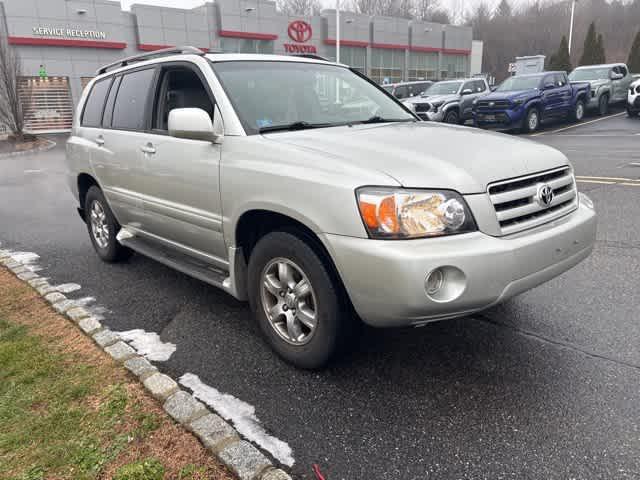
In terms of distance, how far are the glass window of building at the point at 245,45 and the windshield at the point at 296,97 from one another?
34024 mm

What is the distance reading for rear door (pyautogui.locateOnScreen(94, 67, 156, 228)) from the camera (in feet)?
13.9

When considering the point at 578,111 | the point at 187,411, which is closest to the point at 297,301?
the point at 187,411

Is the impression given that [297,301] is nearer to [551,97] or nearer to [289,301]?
[289,301]

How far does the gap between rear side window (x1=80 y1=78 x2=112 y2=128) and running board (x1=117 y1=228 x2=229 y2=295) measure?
1.15 m

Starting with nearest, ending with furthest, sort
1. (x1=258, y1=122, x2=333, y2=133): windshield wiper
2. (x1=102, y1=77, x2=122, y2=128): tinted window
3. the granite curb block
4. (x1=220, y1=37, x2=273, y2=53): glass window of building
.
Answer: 1. (x1=258, y1=122, x2=333, y2=133): windshield wiper
2. (x1=102, y1=77, x2=122, y2=128): tinted window
3. the granite curb block
4. (x1=220, y1=37, x2=273, y2=53): glass window of building

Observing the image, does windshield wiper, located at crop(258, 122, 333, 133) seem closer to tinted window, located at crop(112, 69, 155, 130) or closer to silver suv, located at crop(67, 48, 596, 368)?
silver suv, located at crop(67, 48, 596, 368)

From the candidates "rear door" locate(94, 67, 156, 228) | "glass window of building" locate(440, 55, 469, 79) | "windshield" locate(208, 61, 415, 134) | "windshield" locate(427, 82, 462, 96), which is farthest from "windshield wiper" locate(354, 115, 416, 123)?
"glass window of building" locate(440, 55, 469, 79)

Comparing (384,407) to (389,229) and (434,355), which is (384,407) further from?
(389,229)

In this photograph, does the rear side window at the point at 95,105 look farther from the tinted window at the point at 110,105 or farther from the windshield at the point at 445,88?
the windshield at the point at 445,88

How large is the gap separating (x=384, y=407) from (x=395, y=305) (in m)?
0.63

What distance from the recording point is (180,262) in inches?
155

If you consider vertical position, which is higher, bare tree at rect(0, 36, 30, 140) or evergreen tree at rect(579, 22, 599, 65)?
evergreen tree at rect(579, 22, 599, 65)

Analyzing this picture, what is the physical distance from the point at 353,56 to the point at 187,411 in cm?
4444

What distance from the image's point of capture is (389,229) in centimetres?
249
